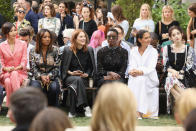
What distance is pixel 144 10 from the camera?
10438 mm

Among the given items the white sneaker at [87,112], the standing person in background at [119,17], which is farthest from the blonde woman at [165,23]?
the white sneaker at [87,112]

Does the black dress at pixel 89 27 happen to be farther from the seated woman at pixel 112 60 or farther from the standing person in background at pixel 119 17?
the seated woman at pixel 112 60

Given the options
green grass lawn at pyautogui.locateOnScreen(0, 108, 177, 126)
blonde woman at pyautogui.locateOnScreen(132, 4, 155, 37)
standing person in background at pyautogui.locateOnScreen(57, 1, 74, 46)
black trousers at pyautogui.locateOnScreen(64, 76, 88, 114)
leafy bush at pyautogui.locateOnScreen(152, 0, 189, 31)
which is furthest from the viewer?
leafy bush at pyautogui.locateOnScreen(152, 0, 189, 31)

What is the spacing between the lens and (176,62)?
27.9 feet

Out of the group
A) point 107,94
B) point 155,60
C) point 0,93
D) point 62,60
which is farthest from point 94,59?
point 107,94

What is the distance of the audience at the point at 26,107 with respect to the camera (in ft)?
11.9

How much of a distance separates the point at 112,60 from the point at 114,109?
4.99 m

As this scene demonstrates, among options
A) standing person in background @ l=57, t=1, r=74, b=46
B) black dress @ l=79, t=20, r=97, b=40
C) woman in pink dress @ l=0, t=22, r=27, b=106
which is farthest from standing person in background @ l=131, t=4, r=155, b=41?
woman in pink dress @ l=0, t=22, r=27, b=106

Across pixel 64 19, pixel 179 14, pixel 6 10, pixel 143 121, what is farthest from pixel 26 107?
pixel 6 10

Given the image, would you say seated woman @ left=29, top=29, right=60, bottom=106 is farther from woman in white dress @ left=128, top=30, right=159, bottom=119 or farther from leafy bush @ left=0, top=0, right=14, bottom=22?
leafy bush @ left=0, top=0, right=14, bottom=22

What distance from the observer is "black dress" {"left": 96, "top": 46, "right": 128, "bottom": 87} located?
8.61m

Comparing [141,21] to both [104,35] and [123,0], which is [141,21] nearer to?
[104,35]

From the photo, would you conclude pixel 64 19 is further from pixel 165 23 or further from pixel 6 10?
pixel 165 23

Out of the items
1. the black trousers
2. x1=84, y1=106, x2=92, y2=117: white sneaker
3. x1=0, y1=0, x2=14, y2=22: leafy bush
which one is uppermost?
x1=0, y1=0, x2=14, y2=22: leafy bush
